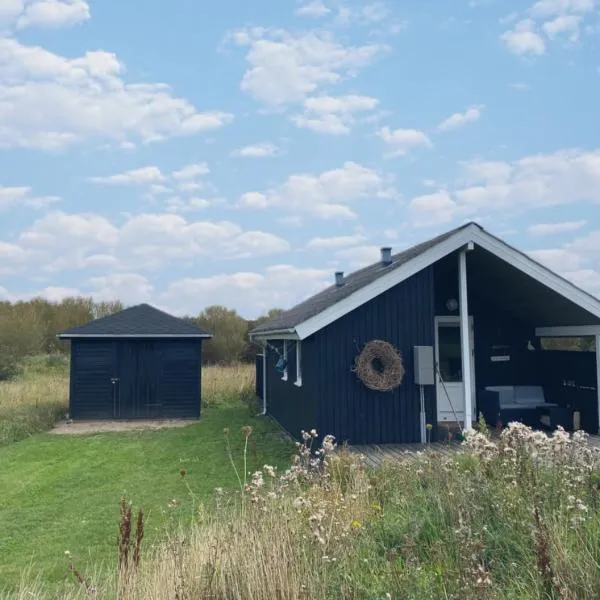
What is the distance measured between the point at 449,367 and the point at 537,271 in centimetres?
266

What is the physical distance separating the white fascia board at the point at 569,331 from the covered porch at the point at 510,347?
0.02 m

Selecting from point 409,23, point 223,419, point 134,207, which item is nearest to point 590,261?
point 409,23

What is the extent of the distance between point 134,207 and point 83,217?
8.40 ft

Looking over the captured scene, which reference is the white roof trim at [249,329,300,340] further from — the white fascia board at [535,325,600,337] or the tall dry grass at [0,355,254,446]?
the white fascia board at [535,325,600,337]

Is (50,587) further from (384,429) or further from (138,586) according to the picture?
(384,429)

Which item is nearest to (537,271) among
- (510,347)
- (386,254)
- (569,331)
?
(569,331)

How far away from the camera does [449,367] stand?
36.0 ft

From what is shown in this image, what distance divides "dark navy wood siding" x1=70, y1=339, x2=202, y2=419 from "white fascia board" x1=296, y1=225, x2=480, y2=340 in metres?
7.75

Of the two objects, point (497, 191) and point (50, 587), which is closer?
point (50, 587)

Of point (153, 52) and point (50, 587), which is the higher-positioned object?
point (153, 52)

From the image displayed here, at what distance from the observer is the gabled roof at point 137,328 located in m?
15.1

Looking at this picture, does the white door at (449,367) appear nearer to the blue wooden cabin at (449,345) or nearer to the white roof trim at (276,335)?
the blue wooden cabin at (449,345)

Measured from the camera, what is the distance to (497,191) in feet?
41.7

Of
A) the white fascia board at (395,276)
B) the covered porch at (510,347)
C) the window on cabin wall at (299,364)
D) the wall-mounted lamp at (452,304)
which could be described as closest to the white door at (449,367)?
the covered porch at (510,347)
